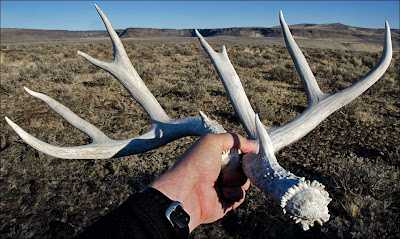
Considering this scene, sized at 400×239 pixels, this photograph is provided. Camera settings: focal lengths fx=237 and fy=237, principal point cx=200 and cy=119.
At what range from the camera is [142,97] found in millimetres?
1846

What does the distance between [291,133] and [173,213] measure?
954mm

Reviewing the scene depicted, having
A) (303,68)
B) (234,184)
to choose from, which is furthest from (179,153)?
(303,68)

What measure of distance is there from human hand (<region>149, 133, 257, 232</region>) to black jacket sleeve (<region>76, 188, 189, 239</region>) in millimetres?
106

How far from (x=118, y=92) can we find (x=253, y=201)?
498 centimetres

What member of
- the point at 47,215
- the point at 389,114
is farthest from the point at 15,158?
the point at 389,114

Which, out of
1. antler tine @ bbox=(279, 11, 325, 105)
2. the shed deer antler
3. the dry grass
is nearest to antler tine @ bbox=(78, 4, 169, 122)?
the shed deer antler

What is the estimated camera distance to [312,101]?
174cm

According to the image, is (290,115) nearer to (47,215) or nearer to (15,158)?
(47,215)

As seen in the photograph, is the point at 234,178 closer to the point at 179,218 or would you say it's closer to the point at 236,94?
the point at 179,218

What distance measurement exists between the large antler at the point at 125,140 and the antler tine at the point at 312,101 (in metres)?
0.43

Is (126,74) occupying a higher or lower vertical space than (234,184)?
higher

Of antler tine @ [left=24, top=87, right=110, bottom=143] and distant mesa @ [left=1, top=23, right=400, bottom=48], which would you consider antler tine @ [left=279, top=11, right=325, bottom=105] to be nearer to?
antler tine @ [left=24, top=87, right=110, bottom=143]

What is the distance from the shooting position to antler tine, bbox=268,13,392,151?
158 cm

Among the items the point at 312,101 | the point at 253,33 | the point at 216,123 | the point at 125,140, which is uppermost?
the point at 253,33
